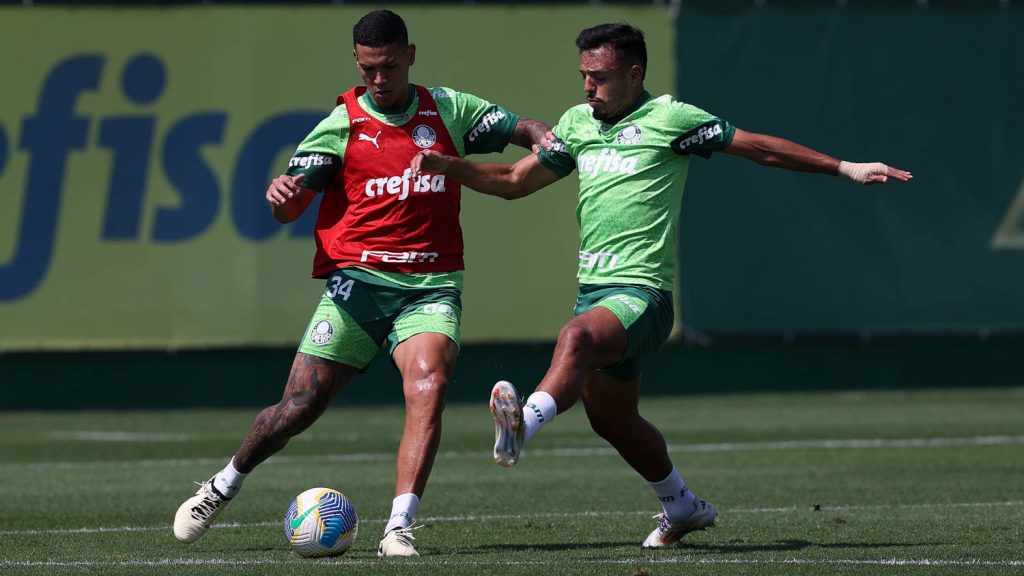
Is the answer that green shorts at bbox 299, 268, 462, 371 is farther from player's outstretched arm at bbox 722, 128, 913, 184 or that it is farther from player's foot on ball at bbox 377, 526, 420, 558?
player's outstretched arm at bbox 722, 128, 913, 184

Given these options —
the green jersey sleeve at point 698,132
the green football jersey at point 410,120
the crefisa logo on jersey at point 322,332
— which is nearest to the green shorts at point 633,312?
the green jersey sleeve at point 698,132

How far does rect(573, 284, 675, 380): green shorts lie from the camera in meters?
8.11

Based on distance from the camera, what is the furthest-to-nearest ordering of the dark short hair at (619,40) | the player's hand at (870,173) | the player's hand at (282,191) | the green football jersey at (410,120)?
the green football jersey at (410,120)
the player's hand at (282,191)
the dark short hair at (619,40)
the player's hand at (870,173)

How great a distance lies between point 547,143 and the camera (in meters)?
8.89

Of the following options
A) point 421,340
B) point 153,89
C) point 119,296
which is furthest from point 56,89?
point 421,340

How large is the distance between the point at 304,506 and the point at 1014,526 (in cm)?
369

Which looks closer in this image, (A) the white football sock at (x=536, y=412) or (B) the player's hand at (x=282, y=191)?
(A) the white football sock at (x=536, y=412)

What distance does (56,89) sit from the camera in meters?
19.0

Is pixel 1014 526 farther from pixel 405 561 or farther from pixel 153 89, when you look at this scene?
pixel 153 89

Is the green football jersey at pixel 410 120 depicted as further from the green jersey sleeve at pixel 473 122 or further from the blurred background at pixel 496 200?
the blurred background at pixel 496 200

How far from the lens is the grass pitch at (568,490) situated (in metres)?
7.97

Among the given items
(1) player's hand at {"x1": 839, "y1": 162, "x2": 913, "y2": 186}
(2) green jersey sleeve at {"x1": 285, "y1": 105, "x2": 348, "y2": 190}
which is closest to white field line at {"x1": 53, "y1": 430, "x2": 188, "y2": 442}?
(2) green jersey sleeve at {"x1": 285, "y1": 105, "x2": 348, "y2": 190}

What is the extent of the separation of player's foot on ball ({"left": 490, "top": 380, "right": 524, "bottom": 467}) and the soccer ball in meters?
1.19

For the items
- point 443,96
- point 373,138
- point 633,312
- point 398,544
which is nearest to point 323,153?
point 373,138
